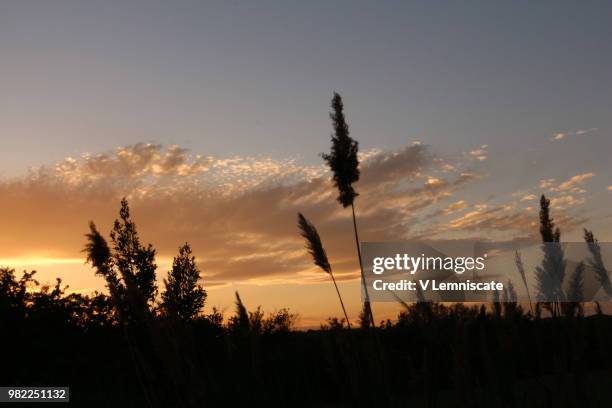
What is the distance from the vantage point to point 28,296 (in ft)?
63.3

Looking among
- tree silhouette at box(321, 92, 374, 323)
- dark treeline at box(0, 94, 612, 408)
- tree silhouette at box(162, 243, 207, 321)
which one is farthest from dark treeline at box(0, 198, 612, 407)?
tree silhouette at box(162, 243, 207, 321)

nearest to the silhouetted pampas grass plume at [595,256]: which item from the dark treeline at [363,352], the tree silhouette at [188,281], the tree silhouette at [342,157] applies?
the dark treeline at [363,352]

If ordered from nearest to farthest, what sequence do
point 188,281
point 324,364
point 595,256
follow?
point 595,256 < point 324,364 < point 188,281

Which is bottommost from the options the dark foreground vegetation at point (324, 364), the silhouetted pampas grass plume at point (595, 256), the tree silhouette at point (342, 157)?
the dark foreground vegetation at point (324, 364)

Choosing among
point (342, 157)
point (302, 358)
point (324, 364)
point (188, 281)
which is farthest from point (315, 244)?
point (188, 281)

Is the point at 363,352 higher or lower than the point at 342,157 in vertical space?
lower

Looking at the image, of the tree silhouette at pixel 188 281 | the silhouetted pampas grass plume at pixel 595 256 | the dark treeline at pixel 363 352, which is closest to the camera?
the dark treeline at pixel 363 352

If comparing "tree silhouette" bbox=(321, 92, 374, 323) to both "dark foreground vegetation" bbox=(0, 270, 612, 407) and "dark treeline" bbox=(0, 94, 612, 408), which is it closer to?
"dark treeline" bbox=(0, 94, 612, 408)

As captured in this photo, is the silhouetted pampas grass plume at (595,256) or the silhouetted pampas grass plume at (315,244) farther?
the silhouetted pampas grass plume at (595,256)

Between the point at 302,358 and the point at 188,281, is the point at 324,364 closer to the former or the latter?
the point at 302,358

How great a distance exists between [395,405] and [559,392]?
1450 millimetres

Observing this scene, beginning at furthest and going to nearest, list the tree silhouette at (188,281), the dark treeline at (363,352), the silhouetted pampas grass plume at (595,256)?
the tree silhouette at (188,281)
the silhouetted pampas grass plume at (595,256)
the dark treeline at (363,352)

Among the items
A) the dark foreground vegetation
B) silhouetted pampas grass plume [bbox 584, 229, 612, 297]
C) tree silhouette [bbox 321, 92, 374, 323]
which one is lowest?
the dark foreground vegetation

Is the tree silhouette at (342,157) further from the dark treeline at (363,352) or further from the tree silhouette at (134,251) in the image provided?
the tree silhouette at (134,251)
